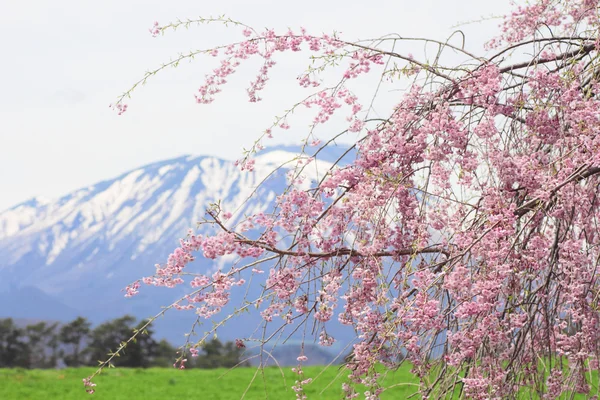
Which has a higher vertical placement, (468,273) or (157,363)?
(157,363)

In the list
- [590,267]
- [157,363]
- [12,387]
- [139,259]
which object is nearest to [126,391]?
[12,387]

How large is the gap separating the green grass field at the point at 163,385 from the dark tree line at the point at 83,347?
384 cm

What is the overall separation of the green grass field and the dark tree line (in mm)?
3841

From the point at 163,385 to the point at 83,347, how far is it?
286 inches

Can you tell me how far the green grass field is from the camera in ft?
40.4

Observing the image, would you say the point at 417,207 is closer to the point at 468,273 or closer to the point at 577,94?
the point at 468,273

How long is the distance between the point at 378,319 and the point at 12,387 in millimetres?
11763

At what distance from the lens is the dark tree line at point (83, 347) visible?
65.3ft

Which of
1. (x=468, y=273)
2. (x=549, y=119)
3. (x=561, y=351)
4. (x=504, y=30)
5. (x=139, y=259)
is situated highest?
(x=139, y=259)

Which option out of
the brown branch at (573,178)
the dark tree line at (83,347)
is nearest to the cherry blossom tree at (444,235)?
the brown branch at (573,178)

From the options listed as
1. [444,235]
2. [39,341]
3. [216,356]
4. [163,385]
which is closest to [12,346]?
[39,341]

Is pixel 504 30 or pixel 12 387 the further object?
pixel 12 387

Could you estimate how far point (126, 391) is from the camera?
12836 mm

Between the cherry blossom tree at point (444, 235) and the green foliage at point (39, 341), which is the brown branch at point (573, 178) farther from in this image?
the green foliage at point (39, 341)
